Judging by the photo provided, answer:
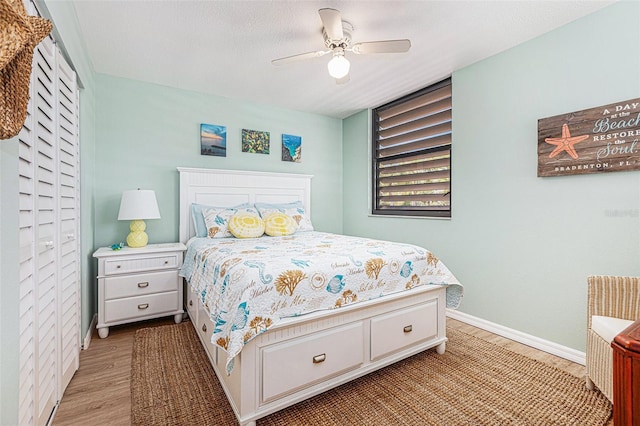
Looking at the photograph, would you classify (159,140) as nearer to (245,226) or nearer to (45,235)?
(245,226)

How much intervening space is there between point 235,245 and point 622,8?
3.18 m

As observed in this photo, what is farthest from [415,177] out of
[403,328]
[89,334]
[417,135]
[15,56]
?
[89,334]

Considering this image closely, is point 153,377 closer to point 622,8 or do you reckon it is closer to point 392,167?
point 392,167

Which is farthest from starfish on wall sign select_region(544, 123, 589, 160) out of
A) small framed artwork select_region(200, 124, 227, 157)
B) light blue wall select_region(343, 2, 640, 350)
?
small framed artwork select_region(200, 124, 227, 157)

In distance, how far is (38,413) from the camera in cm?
135

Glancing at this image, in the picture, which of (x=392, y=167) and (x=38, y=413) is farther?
(x=392, y=167)

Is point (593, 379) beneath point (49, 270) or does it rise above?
beneath

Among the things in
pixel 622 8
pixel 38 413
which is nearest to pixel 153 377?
pixel 38 413

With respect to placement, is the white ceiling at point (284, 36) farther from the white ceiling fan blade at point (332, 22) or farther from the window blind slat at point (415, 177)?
the window blind slat at point (415, 177)

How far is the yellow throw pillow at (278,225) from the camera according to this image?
3.21 meters

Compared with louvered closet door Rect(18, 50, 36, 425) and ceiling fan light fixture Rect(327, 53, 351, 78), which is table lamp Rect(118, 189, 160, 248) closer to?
louvered closet door Rect(18, 50, 36, 425)

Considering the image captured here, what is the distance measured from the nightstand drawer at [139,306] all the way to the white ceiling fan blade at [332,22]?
2.61 meters

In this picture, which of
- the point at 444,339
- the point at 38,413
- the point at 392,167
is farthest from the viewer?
the point at 392,167

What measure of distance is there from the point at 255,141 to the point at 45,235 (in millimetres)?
2655
